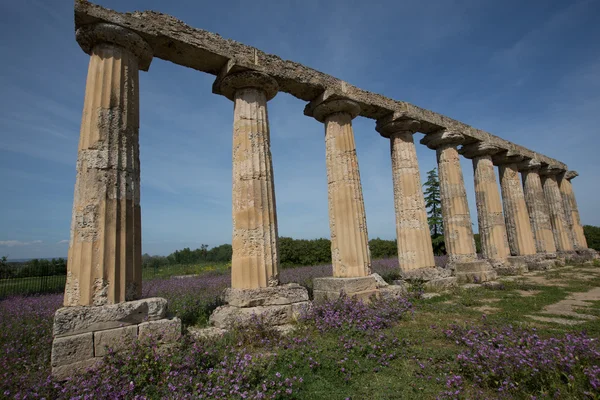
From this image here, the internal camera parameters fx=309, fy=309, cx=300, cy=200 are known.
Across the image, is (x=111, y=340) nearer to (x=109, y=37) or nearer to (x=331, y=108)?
(x=109, y=37)

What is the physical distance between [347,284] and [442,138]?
727 cm

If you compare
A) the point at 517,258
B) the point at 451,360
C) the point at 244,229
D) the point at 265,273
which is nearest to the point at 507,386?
the point at 451,360

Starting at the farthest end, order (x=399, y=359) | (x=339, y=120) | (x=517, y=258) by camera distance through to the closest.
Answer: (x=517, y=258) < (x=339, y=120) < (x=399, y=359)

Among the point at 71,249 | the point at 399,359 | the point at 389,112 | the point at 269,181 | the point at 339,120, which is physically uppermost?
the point at 389,112

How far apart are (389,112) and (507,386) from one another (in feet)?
27.5

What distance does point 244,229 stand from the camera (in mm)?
6617

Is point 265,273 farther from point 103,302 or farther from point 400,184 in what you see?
point 400,184

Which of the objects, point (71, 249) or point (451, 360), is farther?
point (71, 249)

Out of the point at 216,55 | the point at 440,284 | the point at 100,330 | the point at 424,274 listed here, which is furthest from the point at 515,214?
the point at 100,330

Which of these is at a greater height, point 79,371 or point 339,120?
point 339,120

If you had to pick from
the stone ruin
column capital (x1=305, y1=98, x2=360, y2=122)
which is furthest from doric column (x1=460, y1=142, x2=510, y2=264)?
column capital (x1=305, y1=98, x2=360, y2=122)

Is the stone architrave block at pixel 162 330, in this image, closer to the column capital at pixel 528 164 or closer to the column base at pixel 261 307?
the column base at pixel 261 307

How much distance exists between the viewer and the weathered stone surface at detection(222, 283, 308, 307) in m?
6.12

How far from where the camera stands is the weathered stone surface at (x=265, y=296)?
612cm
